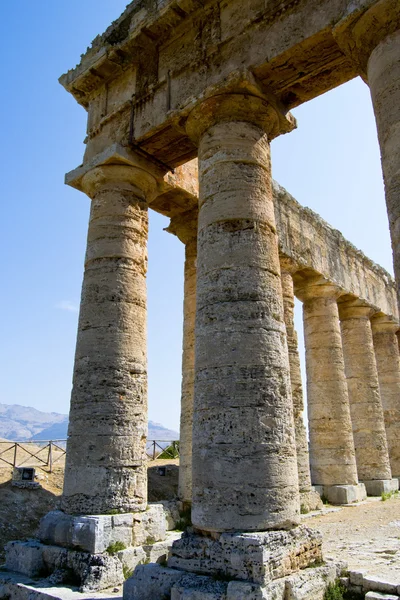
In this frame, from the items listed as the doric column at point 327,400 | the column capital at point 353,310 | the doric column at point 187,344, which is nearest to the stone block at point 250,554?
the doric column at point 187,344

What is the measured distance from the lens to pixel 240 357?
6.33m

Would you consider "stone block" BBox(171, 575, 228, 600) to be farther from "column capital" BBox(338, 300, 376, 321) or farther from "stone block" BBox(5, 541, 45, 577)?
"column capital" BBox(338, 300, 376, 321)

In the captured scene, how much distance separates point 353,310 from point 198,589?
15396 millimetres

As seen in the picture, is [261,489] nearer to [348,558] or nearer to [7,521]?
[348,558]

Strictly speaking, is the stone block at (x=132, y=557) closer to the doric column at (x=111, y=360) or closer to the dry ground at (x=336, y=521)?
the doric column at (x=111, y=360)

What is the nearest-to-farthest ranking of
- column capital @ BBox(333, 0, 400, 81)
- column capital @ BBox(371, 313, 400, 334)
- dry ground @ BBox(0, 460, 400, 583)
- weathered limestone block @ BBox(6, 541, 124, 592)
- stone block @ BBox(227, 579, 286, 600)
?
stone block @ BBox(227, 579, 286, 600) → column capital @ BBox(333, 0, 400, 81) → weathered limestone block @ BBox(6, 541, 124, 592) → dry ground @ BBox(0, 460, 400, 583) → column capital @ BBox(371, 313, 400, 334)

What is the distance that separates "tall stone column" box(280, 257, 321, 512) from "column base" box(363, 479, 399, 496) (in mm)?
4378

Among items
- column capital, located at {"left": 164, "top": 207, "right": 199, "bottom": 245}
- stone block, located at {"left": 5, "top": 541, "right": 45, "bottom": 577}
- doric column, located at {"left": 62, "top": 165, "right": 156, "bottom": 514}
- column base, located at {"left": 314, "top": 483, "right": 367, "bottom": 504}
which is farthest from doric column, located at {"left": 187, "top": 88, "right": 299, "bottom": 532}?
column base, located at {"left": 314, "top": 483, "right": 367, "bottom": 504}

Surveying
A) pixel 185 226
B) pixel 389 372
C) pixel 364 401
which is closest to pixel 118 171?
pixel 185 226

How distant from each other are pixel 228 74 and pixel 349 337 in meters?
13.4

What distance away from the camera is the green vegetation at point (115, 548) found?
7062mm

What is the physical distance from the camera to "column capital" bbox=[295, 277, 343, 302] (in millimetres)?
16734

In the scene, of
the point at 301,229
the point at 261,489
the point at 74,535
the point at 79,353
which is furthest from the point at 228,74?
the point at 301,229

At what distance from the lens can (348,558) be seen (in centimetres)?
741
